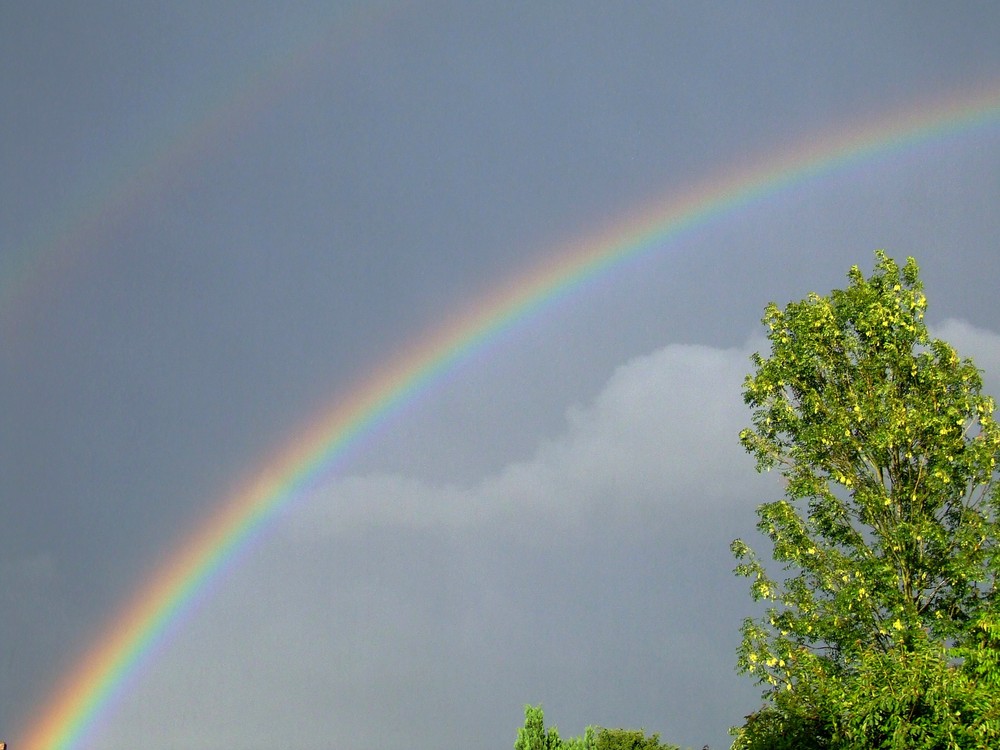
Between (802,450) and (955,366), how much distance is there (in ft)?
13.0

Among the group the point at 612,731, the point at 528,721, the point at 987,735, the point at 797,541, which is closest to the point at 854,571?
the point at 797,541

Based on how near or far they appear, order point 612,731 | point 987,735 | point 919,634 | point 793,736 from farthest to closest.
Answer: point 612,731 < point 793,736 < point 919,634 < point 987,735

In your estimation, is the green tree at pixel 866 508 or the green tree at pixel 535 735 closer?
the green tree at pixel 866 508

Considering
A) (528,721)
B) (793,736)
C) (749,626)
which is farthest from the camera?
(528,721)

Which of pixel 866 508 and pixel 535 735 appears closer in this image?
pixel 866 508

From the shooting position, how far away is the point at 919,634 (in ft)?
64.3

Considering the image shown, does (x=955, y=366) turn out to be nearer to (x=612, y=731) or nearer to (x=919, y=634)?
(x=919, y=634)

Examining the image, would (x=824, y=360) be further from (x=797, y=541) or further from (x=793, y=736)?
(x=793, y=736)

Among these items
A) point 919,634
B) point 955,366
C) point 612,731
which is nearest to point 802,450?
point 955,366

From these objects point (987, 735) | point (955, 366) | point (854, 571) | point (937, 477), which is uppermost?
point (955, 366)

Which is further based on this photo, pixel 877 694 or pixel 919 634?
pixel 919 634

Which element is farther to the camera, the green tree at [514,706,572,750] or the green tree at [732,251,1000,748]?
the green tree at [514,706,572,750]

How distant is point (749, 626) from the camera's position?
73.8 feet

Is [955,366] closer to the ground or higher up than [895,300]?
closer to the ground
